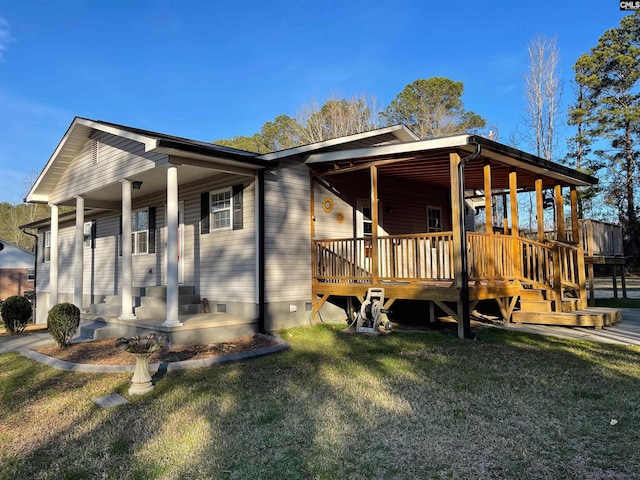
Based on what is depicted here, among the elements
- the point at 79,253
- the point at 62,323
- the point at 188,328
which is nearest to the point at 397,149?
the point at 188,328

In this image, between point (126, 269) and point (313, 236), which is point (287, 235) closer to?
point (313, 236)

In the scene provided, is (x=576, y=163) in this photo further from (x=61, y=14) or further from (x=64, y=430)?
(x=64, y=430)

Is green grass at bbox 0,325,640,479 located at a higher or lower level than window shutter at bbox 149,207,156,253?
lower

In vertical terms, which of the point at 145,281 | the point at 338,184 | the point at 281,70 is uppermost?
the point at 281,70

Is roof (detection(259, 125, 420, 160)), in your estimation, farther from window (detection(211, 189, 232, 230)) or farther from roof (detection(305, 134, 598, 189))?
window (detection(211, 189, 232, 230))

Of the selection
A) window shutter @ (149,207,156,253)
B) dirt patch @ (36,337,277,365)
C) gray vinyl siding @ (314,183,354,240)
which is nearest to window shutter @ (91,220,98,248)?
window shutter @ (149,207,156,253)

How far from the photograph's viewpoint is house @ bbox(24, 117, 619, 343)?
767 cm

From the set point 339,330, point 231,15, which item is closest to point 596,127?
point 231,15

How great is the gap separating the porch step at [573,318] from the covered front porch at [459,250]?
0.7 inches

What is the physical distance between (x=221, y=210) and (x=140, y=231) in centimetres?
372

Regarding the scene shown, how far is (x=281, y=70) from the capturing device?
81.5 feet

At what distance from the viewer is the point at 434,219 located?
13.1m

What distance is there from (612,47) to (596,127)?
474cm

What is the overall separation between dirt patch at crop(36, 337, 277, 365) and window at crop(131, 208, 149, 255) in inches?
162
